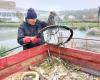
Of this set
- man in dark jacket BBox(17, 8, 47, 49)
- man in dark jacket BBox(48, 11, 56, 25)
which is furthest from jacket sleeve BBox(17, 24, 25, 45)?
man in dark jacket BBox(48, 11, 56, 25)

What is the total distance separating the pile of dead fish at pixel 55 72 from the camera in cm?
273

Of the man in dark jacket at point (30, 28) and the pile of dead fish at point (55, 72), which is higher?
the man in dark jacket at point (30, 28)

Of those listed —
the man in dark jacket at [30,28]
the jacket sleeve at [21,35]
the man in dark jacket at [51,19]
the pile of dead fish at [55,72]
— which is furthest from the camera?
the man in dark jacket at [51,19]

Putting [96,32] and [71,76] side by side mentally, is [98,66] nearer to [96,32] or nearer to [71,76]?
[71,76]

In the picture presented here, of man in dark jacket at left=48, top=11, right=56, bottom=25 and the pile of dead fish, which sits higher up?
man in dark jacket at left=48, top=11, right=56, bottom=25

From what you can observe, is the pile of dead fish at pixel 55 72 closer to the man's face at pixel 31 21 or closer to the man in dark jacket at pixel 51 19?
the man's face at pixel 31 21

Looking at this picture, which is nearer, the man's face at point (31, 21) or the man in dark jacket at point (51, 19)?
the man's face at point (31, 21)

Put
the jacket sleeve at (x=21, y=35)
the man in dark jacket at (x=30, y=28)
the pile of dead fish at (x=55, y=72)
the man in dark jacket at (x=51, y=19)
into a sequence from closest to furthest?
the pile of dead fish at (x=55, y=72), the jacket sleeve at (x=21, y=35), the man in dark jacket at (x=30, y=28), the man in dark jacket at (x=51, y=19)

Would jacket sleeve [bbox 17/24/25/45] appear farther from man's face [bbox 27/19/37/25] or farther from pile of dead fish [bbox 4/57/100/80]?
pile of dead fish [bbox 4/57/100/80]

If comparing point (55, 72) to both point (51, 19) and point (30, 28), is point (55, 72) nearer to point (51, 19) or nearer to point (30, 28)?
point (30, 28)

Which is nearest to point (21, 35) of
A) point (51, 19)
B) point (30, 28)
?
point (30, 28)

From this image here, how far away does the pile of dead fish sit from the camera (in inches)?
108

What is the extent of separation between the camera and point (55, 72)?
287cm

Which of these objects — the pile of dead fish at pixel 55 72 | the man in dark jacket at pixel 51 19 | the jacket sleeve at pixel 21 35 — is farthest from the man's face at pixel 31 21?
the pile of dead fish at pixel 55 72
